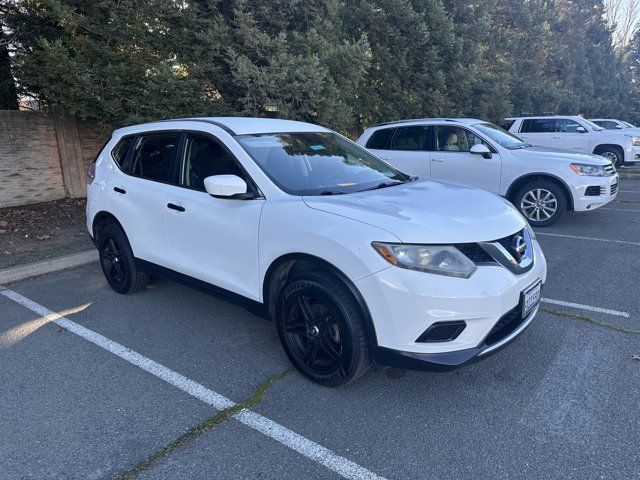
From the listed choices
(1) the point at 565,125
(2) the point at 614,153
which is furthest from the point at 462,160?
(2) the point at 614,153

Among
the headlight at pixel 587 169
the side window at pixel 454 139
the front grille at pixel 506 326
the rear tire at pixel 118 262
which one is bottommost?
the rear tire at pixel 118 262

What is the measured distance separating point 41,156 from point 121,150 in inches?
188

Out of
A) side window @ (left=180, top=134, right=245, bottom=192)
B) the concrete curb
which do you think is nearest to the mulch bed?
the concrete curb

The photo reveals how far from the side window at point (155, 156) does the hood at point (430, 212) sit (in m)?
1.65

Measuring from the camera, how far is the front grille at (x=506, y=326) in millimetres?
2750

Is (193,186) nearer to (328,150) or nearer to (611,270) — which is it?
(328,150)

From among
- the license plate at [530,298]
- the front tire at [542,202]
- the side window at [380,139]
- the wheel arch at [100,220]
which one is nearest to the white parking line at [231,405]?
the wheel arch at [100,220]

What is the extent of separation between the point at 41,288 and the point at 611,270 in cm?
642

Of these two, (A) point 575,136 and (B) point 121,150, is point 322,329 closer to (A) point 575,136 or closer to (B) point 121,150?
(B) point 121,150

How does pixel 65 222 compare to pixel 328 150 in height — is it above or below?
below

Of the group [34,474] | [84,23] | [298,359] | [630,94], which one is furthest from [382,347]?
[630,94]

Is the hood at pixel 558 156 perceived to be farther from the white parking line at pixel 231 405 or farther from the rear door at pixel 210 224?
the white parking line at pixel 231 405

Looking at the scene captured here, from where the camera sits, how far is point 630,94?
3475 centimetres

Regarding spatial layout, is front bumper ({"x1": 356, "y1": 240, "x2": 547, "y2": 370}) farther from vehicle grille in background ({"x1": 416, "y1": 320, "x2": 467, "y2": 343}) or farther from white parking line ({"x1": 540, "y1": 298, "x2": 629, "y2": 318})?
white parking line ({"x1": 540, "y1": 298, "x2": 629, "y2": 318})
